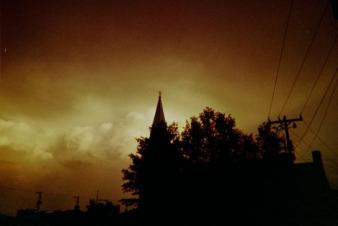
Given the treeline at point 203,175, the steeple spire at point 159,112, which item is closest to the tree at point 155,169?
the treeline at point 203,175

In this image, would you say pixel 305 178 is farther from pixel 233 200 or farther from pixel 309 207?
pixel 233 200

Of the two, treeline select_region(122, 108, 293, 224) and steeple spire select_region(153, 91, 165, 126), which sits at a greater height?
steeple spire select_region(153, 91, 165, 126)

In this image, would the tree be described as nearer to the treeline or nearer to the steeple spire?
the treeline

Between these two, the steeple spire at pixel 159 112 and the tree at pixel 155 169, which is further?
the steeple spire at pixel 159 112

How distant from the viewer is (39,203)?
7081 cm

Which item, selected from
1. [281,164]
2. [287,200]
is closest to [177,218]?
[287,200]

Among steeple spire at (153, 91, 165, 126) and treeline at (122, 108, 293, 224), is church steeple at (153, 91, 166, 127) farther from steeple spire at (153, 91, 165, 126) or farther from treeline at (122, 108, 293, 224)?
treeline at (122, 108, 293, 224)

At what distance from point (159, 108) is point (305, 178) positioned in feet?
104

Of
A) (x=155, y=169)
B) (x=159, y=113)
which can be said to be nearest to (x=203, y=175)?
(x=155, y=169)

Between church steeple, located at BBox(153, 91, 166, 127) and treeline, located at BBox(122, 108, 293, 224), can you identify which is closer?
treeline, located at BBox(122, 108, 293, 224)

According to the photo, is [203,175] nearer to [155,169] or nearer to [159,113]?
[155,169]

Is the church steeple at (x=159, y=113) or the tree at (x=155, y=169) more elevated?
the church steeple at (x=159, y=113)

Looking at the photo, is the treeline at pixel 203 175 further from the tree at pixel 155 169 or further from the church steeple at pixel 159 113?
the church steeple at pixel 159 113

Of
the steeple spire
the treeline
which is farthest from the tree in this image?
the steeple spire
